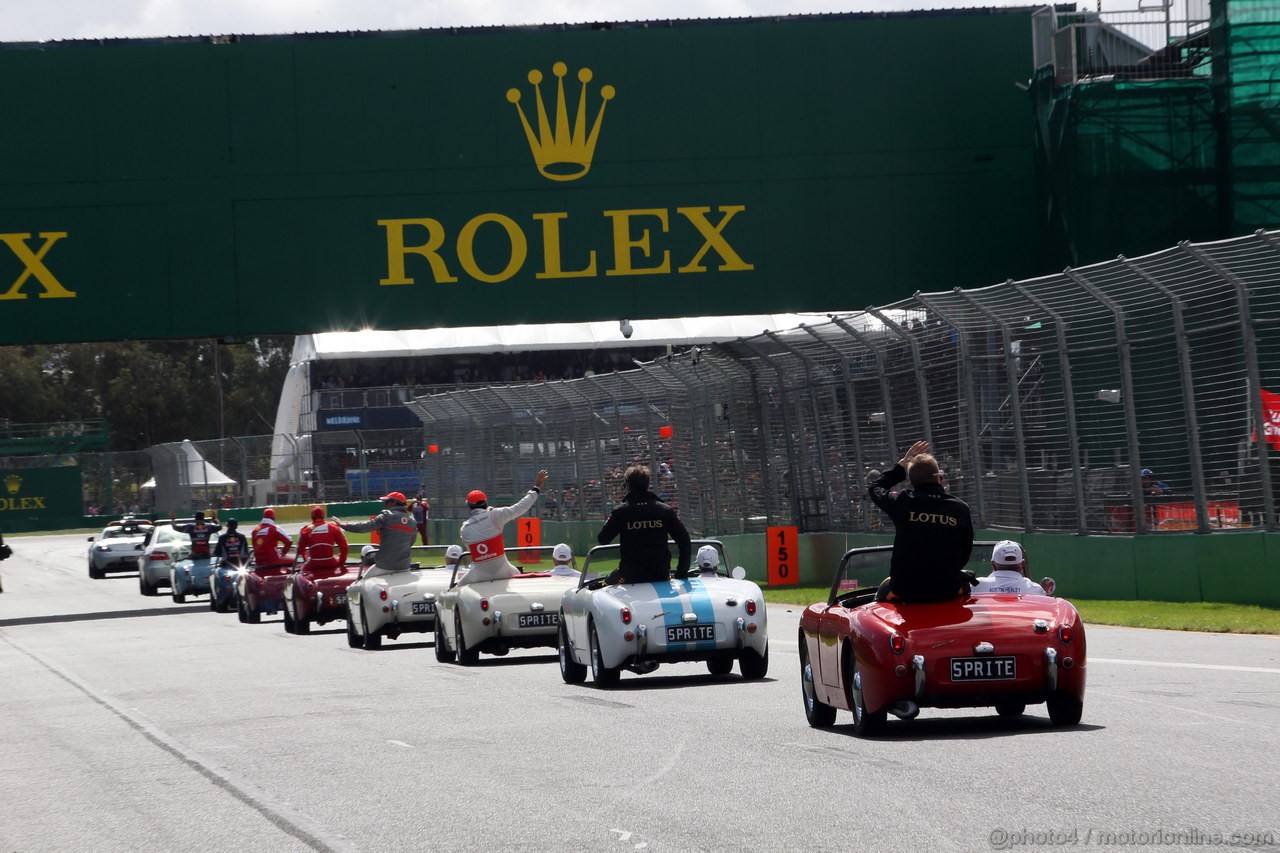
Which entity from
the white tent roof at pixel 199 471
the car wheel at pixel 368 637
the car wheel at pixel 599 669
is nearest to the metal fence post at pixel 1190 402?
the car wheel at pixel 599 669

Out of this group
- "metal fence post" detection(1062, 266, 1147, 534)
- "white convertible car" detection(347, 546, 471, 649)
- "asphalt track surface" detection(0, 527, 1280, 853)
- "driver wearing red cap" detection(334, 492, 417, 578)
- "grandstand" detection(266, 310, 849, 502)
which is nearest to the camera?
"asphalt track surface" detection(0, 527, 1280, 853)

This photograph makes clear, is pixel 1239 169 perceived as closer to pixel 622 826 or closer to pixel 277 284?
pixel 277 284

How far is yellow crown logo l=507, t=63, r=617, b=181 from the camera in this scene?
29219 mm

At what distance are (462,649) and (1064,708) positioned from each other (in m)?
7.63

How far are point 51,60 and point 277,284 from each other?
4.84m

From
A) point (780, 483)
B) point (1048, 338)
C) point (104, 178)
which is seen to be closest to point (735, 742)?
point (1048, 338)

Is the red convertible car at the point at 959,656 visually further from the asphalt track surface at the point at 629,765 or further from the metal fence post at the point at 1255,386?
the metal fence post at the point at 1255,386

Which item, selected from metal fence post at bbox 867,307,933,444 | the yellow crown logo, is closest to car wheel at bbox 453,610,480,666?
metal fence post at bbox 867,307,933,444

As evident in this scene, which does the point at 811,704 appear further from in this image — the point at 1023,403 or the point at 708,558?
the point at 1023,403

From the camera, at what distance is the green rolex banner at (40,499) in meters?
74.1

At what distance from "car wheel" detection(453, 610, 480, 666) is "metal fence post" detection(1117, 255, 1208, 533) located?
7.30 metres

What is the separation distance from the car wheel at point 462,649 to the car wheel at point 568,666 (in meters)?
2.08

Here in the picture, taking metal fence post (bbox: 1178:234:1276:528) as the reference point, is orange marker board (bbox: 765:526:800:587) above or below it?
below

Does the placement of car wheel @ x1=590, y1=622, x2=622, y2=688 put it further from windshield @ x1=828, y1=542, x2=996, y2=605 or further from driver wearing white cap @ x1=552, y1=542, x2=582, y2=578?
windshield @ x1=828, y1=542, x2=996, y2=605
